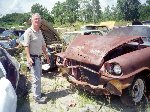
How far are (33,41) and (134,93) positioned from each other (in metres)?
2.55

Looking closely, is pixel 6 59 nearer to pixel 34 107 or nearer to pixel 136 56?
pixel 34 107

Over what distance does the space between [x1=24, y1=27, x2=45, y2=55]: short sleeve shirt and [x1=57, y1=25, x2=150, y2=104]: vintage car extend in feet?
2.36

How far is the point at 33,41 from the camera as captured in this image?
6375 millimetres

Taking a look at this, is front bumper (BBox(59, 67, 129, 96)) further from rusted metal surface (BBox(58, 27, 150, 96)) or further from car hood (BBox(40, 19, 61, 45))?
car hood (BBox(40, 19, 61, 45))

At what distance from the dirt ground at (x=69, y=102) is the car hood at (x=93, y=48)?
102 cm

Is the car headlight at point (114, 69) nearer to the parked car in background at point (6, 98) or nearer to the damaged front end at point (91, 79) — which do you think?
the damaged front end at point (91, 79)

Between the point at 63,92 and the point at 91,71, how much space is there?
1623 millimetres

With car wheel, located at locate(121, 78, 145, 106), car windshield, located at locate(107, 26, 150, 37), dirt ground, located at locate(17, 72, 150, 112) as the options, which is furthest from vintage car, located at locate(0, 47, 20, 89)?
car windshield, located at locate(107, 26, 150, 37)

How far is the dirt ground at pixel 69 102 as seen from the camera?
601 cm

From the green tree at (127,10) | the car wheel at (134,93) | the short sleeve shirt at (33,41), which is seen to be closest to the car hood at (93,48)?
the short sleeve shirt at (33,41)

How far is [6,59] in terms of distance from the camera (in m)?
6.78

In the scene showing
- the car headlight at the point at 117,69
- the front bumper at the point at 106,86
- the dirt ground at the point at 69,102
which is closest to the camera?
the front bumper at the point at 106,86

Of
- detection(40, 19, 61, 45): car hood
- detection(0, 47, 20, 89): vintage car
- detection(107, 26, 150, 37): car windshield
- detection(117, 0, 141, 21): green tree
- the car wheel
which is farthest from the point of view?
detection(117, 0, 141, 21): green tree

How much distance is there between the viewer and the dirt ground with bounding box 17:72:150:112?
6.01 m
